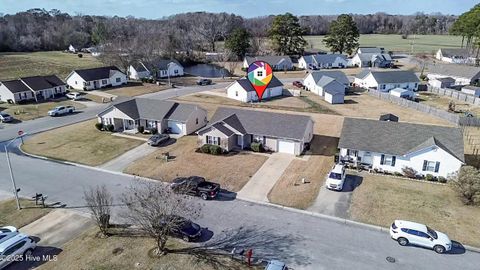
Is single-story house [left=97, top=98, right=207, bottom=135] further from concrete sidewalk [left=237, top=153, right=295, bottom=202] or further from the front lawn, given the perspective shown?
the front lawn

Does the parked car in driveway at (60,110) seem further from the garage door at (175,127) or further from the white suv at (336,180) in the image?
the white suv at (336,180)

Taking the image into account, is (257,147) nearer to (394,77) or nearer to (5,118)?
(5,118)

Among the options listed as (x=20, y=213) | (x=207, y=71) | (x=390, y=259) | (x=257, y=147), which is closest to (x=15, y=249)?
(x=20, y=213)

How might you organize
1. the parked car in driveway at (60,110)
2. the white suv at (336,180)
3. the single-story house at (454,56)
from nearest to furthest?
the white suv at (336,180) < the parked car in driveway at (60,110) < the single-story house at (454,56)

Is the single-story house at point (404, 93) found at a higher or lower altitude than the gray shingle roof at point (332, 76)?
lower

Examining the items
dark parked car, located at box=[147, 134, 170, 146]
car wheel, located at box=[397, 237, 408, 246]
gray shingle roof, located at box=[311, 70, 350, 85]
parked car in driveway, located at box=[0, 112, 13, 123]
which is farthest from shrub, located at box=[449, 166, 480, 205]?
parked car in driveway, located at box=[0, 112, 13, 123]

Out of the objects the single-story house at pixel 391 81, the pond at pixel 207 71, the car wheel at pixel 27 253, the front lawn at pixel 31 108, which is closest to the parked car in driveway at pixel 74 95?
the front lawn at pixel 31 108

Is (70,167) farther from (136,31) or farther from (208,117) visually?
(136,31)
